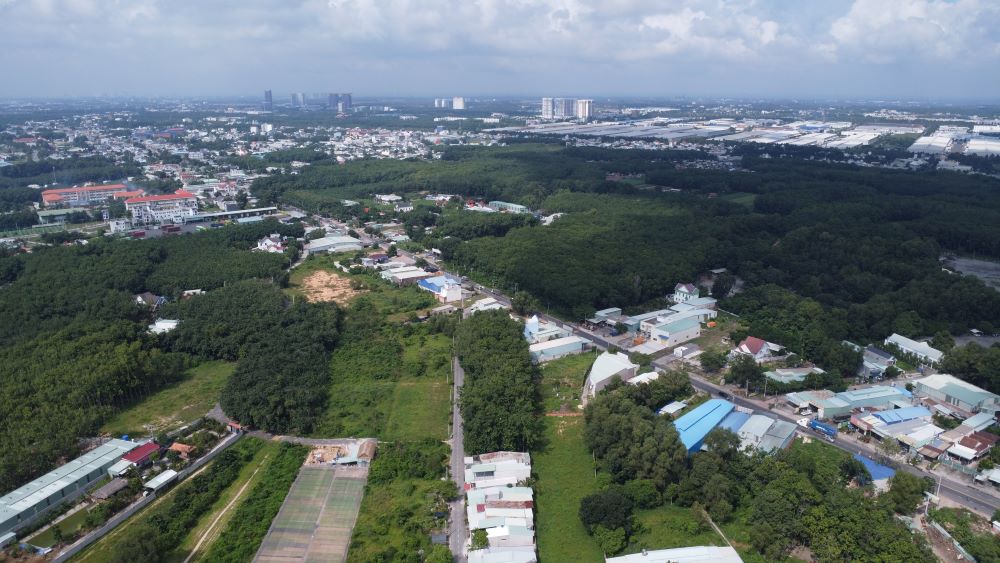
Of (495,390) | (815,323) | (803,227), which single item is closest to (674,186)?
(803,227)

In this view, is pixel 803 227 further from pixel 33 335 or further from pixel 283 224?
pixel 33 335

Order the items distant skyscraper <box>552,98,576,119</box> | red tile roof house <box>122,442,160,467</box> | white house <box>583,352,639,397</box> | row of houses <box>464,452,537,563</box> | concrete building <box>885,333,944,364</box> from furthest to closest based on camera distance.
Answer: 1. distant skyscraper <box>552,98,576,119</box>
2. concrete building <box>885,333,944,364</box>
3. white house <box>583,352,639,397</box>
4. red tile roof house <box>122,442,160,467</box>
5. row of houses <box>464,452,537,563</box>

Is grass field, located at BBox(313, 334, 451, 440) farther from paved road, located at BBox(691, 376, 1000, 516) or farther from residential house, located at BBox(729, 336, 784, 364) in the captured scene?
residential house, located at BBox(729, 336, 784, 364)

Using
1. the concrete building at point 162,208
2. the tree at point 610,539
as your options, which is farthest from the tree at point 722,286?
the concrete building at point 162,208

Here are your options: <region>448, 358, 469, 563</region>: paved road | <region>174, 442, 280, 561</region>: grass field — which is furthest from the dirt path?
<region>448, 358, 469, 563</region>: paved road

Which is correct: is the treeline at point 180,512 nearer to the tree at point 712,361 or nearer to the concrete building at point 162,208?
the tree at point 712,361

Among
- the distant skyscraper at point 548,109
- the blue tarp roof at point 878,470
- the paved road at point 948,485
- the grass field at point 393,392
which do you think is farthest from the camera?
the distant skyscraper at point 548,109
